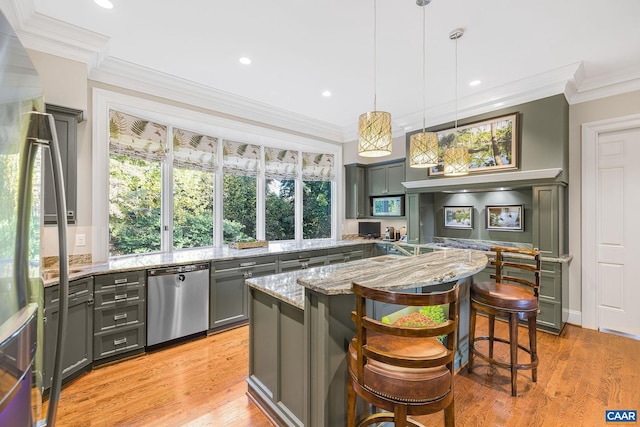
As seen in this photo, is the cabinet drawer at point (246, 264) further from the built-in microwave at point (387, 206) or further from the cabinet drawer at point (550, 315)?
the cabinet drawer at point (550, 315)

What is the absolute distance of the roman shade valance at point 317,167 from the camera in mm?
5320

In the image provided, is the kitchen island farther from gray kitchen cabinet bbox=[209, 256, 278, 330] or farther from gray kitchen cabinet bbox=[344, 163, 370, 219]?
gray kitchen cabinet bbox=[344, 163, 370, 219]

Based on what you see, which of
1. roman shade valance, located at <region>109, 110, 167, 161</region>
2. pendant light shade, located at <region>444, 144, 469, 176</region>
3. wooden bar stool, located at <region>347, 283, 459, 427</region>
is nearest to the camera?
wooden bar stool, located at <region>347, 283, 459, 427</region>

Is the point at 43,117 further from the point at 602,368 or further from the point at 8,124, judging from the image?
the point at 602,368

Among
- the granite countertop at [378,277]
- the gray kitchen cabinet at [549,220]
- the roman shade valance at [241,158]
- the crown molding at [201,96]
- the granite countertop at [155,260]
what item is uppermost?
the crown molding at [201,96]

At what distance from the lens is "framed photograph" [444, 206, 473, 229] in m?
4.49

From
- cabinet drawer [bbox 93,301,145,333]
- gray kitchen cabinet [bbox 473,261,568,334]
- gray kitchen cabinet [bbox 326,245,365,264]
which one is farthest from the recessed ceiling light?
gray kitchen cabinet [bbox 473,261,568,334]

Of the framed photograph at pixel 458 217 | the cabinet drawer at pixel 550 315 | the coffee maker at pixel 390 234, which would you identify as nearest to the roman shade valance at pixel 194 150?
the coffee maker at pixel 390 234

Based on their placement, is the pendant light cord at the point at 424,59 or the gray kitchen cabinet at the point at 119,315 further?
the gray kitchen cabinet at the point at 119,315

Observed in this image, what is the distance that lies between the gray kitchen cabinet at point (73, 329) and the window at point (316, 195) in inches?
134

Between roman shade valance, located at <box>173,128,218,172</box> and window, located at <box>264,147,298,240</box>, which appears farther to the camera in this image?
window, located at <box>264,147,298,240</box>

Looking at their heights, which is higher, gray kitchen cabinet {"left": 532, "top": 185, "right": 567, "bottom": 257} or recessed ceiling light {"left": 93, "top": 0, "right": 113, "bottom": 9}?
recessed ceiling light {"left": 93, "top": 0, "right": 113, "bottom": 9}

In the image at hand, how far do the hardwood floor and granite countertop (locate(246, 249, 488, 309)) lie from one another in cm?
93

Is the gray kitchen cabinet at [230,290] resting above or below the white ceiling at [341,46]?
below
